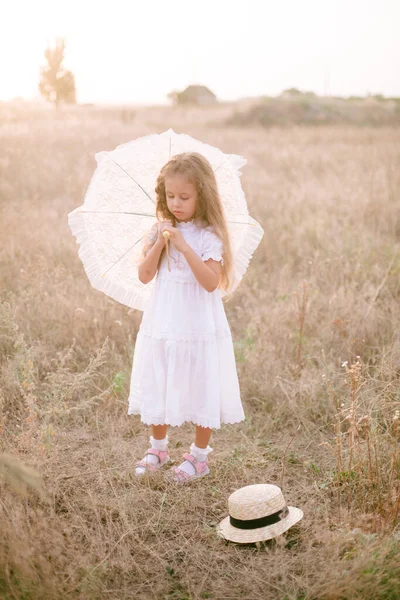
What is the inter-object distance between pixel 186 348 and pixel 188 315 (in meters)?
0.17

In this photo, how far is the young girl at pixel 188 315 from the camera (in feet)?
9.46

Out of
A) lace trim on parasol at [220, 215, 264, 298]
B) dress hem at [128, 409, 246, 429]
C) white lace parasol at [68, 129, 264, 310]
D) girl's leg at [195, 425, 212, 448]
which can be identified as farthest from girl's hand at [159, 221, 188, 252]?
girl's leg at [195, 425, 212, 448]

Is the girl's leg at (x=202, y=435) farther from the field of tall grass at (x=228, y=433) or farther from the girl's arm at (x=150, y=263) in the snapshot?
the girl's arm at (x=150, y=263)

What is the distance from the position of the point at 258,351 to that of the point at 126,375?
3.51 feet

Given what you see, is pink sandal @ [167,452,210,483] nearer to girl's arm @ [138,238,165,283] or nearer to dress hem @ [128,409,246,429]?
dress hem @ [128,409,246,429]

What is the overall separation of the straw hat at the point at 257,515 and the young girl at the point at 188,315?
44 cm

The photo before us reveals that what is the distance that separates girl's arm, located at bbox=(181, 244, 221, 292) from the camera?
9.14 ft

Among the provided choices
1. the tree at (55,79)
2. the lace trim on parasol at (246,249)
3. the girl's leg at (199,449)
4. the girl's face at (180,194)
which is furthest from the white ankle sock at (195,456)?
the tree at (55,79)

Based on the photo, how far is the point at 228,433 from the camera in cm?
380

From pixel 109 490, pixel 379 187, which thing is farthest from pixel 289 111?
pixel 109 490

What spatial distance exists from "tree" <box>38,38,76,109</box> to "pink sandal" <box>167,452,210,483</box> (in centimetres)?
2841

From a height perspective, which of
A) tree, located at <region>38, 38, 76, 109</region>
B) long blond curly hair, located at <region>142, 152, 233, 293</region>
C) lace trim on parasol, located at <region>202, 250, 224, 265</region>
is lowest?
lace trim on parasol, located at <region>202, 250, 224, 265</region>

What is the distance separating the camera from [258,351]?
4.42 meters

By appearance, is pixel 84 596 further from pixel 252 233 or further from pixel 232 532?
pixel 252 233
